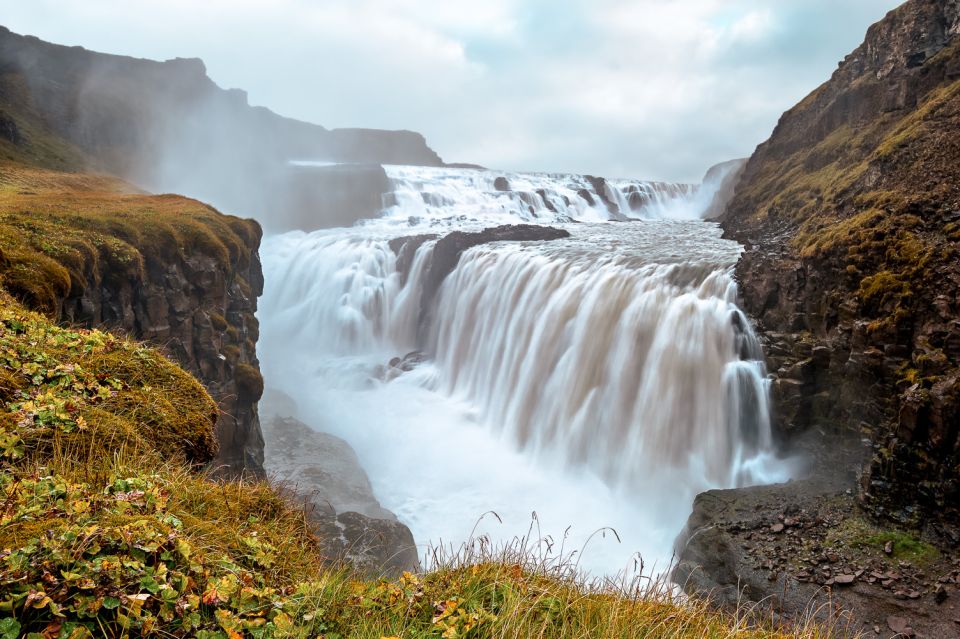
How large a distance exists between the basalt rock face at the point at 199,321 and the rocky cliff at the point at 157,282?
0.02 meters

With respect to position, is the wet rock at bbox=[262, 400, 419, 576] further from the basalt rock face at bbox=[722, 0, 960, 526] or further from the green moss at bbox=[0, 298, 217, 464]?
the basalt rock face at bbox=[722, 0, 960, 526]


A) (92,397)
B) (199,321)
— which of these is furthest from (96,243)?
(92,397)

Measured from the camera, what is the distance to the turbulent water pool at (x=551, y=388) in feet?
42.0

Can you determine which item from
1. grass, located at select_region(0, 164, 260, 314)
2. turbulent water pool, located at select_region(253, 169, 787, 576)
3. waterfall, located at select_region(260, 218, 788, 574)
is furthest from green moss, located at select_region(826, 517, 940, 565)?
grass, located at select_region(0, 164, 260, 314)

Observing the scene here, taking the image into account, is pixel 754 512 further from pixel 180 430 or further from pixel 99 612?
pixel 99 612

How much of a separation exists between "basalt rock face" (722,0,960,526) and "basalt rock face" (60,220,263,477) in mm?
12017

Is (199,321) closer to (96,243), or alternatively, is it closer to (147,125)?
(96,243)

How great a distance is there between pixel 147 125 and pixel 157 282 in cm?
6282

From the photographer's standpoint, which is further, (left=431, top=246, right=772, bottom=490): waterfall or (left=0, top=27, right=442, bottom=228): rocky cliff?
(left=0, top=27, right=442, bottom=228): rocky cliff

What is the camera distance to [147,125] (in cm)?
6131

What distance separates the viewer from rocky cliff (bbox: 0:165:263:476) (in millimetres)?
8891

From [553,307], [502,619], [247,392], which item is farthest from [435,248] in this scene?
[502,619]

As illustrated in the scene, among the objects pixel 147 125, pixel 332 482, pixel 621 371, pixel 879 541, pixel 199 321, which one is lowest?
pixel 332 482

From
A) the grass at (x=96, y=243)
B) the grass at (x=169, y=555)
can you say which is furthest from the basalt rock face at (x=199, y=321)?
the grass at (x=169, y=555)
